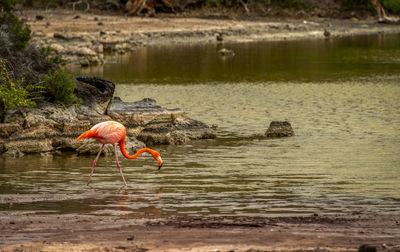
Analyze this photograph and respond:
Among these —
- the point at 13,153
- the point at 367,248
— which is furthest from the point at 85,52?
the point at 367,248

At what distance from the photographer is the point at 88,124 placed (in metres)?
16.9

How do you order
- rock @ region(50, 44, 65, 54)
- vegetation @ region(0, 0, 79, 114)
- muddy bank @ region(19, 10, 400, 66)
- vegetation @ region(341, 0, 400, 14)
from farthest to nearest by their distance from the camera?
vegetation @ region(341, 0, 400, 14)
muddy bank @ region(19, 10, 400, 66)
rock @ region(50, 44, 65, 54)
vegetation @ region(0, 0, 79, 114)

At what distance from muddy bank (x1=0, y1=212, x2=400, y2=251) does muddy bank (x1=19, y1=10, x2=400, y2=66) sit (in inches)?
1105

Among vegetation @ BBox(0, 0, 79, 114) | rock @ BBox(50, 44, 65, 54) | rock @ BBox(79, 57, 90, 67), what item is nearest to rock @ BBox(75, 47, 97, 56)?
rock @ BBox(50, 44, 65, 54)

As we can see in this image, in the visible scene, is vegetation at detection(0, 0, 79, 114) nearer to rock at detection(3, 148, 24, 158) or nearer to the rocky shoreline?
the rocky shoreline

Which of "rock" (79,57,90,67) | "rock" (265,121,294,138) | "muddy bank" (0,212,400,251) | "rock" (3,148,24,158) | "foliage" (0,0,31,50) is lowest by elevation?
"rock" (79,57,90,67)

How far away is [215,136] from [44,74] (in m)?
4.42

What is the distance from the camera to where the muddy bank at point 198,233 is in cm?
792

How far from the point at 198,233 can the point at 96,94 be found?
10.4m

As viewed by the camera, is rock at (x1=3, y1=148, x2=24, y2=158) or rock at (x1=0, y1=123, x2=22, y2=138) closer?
rock at (x1=3, y1=148, x2=24, y2=158)

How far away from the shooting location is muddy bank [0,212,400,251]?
792cm

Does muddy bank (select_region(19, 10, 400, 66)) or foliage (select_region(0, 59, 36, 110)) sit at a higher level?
foliage (select_region(0, 59, 36, 110))

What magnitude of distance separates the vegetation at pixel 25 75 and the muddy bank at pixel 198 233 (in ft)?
23.3

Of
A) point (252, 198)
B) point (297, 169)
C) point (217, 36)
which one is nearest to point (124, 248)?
point (252, 198)
